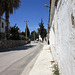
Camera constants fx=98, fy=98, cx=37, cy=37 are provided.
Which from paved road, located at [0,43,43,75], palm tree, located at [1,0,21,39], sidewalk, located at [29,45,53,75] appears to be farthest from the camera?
palm tree, located at [1,0,21,39]

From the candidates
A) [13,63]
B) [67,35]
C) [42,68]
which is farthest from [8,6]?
[67,35]

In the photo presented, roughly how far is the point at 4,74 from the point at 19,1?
66.9 ft

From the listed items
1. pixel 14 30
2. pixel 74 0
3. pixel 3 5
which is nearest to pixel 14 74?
pixel 74 0

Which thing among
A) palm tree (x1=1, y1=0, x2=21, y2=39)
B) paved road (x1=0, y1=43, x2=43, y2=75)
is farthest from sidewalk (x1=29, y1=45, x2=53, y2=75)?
palm tree (x1=1, y1=0, x2=21, y2=39)

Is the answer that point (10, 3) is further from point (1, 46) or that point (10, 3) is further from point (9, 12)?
point (1, 46)

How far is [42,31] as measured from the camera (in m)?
54.2

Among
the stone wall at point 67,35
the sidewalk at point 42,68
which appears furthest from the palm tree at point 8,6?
the stone wall at point 67,35

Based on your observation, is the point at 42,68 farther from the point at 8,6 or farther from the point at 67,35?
the point at 8,6

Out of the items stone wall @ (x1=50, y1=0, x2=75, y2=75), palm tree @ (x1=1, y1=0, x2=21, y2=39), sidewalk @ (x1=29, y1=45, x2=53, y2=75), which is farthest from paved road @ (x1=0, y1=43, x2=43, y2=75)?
palm tree @ (x1=1, y1=0, x2=21, y2=39)

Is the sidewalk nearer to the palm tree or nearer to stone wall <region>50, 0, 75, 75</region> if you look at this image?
stone wall <region>50, 0, 75, 75</region>

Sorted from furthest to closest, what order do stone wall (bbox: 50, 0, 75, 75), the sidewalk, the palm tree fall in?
the palm tree < the sidewalk < stone wall (bbox: 50, 0, 75, 75)

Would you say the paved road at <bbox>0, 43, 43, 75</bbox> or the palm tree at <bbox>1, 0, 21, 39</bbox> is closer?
the paved road at <bbox>0, 43, 43, 75</bbox>

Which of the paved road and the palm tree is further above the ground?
the palm tree

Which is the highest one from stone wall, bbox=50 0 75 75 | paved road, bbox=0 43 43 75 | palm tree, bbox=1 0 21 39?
palm tree, bbox=1 0 21 39
